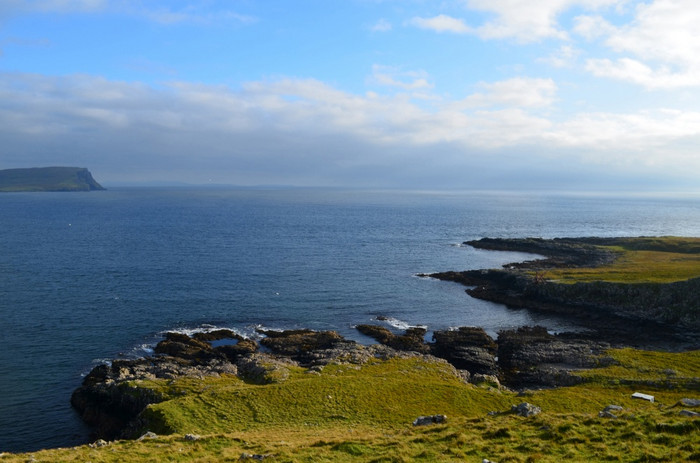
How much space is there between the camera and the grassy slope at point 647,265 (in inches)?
3831

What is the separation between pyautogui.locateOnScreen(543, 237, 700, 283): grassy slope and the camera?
319ft

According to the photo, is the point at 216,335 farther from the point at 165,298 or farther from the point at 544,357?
the point at 544,357

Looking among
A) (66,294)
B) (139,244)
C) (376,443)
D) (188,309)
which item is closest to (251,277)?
(188,309)

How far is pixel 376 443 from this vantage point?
2908cm

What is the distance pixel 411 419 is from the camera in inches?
1576

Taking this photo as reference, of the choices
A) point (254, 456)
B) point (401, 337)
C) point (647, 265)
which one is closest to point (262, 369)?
point (401, 337)

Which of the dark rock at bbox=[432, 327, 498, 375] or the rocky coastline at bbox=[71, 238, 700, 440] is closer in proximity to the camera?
the rocky coastline at bbox=[71, 238, 700, 440]

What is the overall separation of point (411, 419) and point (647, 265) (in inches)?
4116

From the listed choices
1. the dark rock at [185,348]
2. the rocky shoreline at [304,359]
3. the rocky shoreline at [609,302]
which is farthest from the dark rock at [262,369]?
the rocky shoreline at [609,302]

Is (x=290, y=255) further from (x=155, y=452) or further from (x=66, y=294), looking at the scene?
(x=155, y=452)

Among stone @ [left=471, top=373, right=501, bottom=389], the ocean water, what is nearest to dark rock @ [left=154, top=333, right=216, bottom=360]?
the ocean water

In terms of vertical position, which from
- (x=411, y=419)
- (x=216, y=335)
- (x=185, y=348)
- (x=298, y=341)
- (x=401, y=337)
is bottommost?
(x=185, y=348)

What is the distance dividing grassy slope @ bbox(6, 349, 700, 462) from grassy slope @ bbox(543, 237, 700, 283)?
39675mm

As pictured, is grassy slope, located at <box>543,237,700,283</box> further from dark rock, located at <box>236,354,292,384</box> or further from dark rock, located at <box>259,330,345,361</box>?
dark rock, located at <box>236,354,292,384</box>
